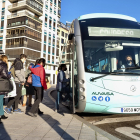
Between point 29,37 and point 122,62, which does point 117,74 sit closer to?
point 122,62

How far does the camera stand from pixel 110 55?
18.7 ft

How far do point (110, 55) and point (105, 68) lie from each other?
406 millimetres

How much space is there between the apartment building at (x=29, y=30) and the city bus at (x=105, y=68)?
3959cm

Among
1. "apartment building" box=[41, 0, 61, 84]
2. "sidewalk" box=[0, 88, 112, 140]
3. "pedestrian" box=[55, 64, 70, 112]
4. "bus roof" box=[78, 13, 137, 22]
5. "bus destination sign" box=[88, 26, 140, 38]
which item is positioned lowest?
"sidewalk" box=[0, 88, 112, 140]

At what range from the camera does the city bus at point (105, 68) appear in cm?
546

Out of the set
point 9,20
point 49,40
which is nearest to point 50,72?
point 49,40

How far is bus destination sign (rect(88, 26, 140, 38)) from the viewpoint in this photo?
5.99 meters

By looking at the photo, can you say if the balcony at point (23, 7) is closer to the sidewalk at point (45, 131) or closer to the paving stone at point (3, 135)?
the sidewalk at point (45, 131)

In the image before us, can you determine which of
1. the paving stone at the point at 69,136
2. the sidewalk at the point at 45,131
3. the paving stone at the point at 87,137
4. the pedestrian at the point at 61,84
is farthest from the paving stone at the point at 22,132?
the pedestrian at the point at 61,84

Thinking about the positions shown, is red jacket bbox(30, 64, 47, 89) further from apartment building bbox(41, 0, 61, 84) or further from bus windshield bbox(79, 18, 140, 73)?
apartment building bbox(41, 0, 61, 84)

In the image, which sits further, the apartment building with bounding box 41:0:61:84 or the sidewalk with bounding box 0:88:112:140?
the apartment building with bounding box 41:0:61:84

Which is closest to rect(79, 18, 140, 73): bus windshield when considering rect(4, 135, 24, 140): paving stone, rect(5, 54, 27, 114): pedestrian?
rect(5, 54, 27, 114): pedestrian

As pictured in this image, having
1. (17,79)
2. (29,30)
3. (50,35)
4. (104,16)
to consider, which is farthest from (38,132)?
(50,35)

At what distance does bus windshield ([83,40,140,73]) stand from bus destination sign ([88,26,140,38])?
245 millimetres
